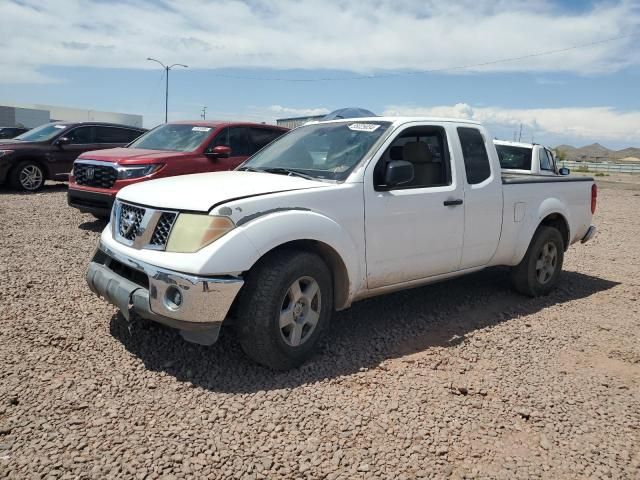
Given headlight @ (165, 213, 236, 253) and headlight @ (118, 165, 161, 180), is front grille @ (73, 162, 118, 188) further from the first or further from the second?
headlight @ (165, 213, 236, 253)

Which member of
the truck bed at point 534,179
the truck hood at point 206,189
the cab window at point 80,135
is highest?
the cab window at point 80,135

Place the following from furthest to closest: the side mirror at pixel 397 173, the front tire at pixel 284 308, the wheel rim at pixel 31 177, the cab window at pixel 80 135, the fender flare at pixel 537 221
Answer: the cab window at pixel 80 135, the wheel rim at pixel 31 177, the fender flare at pixel 537 221, the side mirror at pixel 397 173, the front tire at pixel 284 308

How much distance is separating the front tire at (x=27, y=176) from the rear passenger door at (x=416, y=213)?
9.99m

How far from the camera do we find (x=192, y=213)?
3508mm

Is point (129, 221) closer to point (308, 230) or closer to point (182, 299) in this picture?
point (182, 299)

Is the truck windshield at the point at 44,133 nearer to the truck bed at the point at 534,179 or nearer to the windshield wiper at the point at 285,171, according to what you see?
the windshield wiper at the point at 285,171

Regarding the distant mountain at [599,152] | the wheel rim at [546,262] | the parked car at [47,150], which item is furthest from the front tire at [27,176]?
the distant mountain at [599,152]

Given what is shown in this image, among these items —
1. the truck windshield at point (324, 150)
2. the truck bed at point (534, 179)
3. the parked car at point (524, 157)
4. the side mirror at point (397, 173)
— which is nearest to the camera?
the side mirror at point (397, 173)

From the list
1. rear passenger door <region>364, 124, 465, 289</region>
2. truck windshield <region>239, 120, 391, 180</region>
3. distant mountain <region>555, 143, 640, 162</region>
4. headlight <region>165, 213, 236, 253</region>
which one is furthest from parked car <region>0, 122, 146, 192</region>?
distant mountain <region>555, 143, 640, 162</region>

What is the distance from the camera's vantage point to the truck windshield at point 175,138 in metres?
8.65

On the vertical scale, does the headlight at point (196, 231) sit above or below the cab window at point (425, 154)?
below

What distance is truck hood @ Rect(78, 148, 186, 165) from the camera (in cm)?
780

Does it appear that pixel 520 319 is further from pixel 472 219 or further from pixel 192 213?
pixel 192 213

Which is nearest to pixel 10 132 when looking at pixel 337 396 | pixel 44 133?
pixel 44 133
